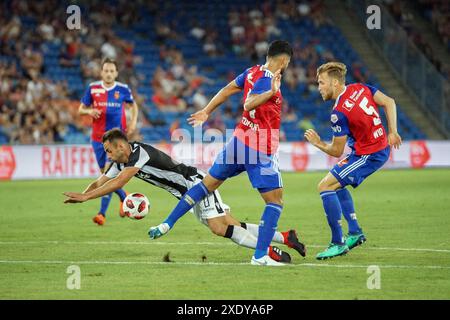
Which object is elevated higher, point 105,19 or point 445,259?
point 105,19

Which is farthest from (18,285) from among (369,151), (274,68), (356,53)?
(356,53)

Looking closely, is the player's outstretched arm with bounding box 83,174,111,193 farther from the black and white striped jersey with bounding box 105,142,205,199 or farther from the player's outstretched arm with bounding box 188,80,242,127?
the player's outstretched arm with bounding box 188,80,242,127

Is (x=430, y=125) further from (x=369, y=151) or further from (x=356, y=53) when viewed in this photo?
(x=369, y=151)

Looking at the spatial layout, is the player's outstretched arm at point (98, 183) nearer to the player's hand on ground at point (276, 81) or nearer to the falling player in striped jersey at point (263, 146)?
the falling player in striped jersey at point (263, 146)

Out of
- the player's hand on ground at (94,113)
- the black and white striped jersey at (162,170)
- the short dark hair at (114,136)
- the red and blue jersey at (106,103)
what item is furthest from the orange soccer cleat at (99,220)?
the short dark hair at (114,136)

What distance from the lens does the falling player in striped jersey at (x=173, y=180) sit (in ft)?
37.0

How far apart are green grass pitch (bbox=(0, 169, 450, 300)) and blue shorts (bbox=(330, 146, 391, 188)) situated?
3.19 feet

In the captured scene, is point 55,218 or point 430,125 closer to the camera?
point 55,218

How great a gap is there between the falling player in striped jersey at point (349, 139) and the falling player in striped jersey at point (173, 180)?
606 millimetres

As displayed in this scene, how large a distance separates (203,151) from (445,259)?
715 inches

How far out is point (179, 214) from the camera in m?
10.9

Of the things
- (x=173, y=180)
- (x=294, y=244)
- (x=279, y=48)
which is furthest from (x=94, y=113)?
(x=279, y=48)

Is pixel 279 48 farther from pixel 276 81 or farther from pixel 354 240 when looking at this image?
pixel 354 240

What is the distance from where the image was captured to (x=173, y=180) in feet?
38.2
